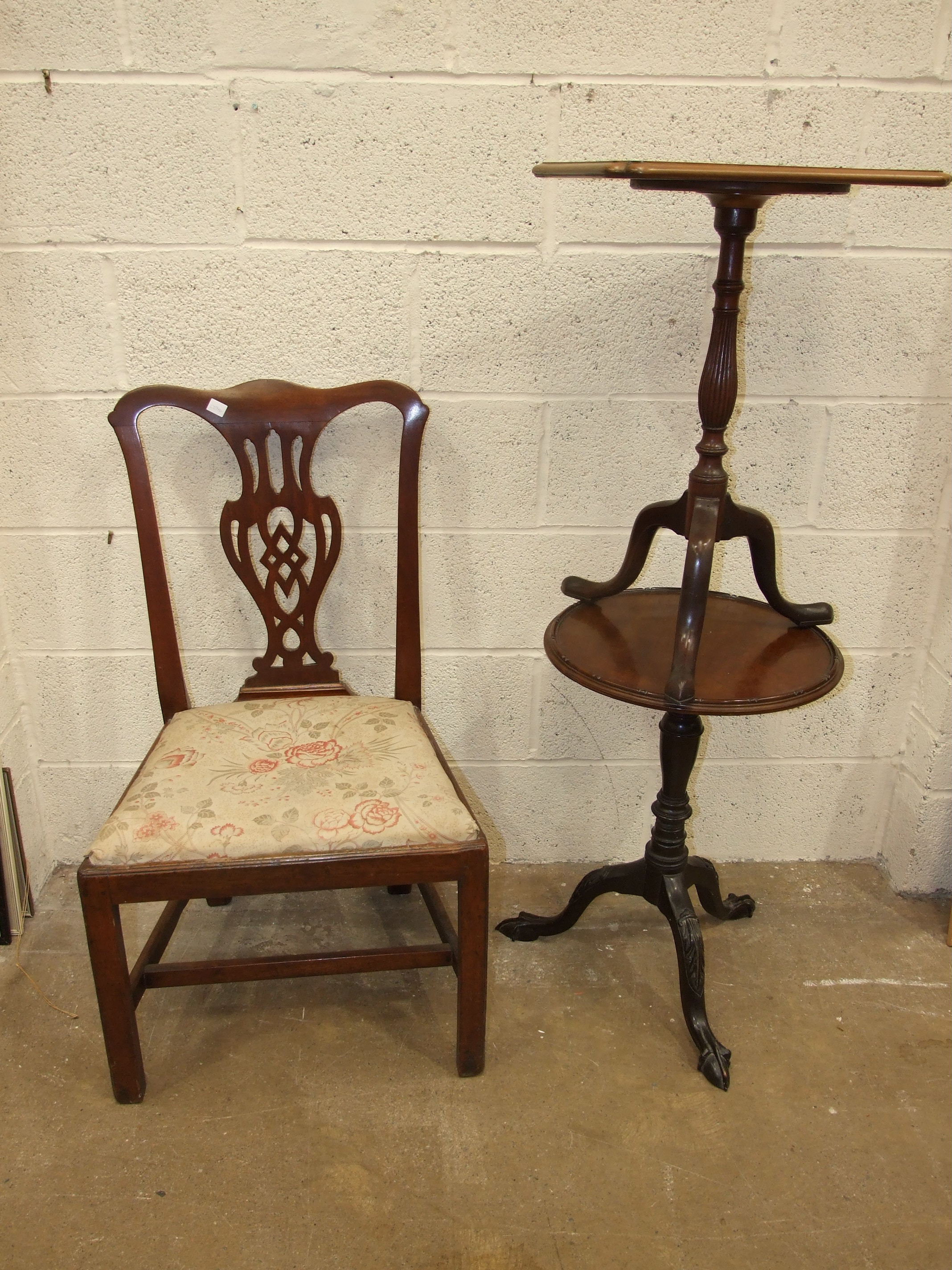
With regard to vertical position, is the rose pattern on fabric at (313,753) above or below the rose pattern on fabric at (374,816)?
above

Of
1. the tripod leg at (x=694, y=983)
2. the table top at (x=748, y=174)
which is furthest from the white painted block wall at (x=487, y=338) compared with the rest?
the table top at (x=748, y=174)

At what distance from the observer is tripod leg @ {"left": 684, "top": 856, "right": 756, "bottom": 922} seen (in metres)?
1.79

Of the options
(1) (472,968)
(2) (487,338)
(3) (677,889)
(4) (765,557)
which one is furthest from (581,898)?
(2) (487,338)

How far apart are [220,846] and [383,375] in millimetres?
→ 846

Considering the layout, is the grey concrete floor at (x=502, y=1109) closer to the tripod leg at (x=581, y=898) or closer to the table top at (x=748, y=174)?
the tripod leg at (x=581, y=898)

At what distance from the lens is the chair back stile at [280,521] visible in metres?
1.57

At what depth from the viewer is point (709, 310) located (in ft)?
5.59

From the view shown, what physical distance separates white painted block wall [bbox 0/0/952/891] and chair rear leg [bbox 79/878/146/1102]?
62 centimetres

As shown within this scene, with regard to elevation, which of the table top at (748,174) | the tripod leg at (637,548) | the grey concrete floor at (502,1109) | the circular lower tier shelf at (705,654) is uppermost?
the table top at (748,174)

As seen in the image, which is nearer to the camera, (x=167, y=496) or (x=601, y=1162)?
(x=601, y=1162)

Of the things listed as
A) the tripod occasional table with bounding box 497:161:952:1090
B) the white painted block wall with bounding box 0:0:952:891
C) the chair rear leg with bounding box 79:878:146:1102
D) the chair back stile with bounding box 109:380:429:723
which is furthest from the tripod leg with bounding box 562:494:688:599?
the chair rear leg with bounding box 79:878:146:1102

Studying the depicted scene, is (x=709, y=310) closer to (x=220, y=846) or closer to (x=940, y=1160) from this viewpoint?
(x=220, y=846)

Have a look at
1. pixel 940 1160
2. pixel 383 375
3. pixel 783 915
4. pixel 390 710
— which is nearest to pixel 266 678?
pixel 390 710

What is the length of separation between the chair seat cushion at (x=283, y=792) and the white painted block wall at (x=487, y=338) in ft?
1.10
